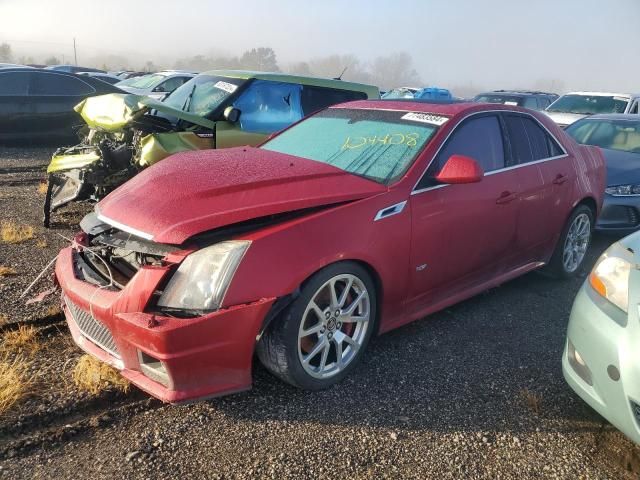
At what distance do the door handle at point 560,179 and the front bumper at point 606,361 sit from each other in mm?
1794

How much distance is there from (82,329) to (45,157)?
778cm

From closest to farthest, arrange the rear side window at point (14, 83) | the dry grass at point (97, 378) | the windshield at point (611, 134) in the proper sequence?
the dry grass at point (97, 378) < the windshield at point (611, 134) < the rear side window at point (14, 83)

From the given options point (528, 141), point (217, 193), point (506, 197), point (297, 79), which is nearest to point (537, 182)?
point (528, 141)

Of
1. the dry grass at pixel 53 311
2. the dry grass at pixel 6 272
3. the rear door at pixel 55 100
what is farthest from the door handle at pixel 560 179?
the rear door at pixel 55 100

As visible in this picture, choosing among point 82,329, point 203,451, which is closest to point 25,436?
point 82,329

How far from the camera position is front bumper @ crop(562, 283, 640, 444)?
2.30 metres

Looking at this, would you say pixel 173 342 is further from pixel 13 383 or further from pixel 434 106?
pixel 434 106

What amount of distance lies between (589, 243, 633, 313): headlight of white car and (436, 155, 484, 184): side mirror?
838mm

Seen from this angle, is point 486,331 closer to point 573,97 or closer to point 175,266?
point 175,266

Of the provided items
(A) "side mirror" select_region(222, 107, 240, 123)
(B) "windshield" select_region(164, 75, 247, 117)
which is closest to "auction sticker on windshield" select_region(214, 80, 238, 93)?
(B) "windshield" select_region(164, 75, 247, 117)

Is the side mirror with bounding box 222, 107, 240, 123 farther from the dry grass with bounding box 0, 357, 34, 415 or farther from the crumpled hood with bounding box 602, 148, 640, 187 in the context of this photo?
the crumpled hood with bounding box 602, 148, 640, 187

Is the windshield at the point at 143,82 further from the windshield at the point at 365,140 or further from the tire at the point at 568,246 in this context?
the tire at the point at 568,246

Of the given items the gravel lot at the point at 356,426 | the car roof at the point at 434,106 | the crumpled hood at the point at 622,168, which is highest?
the car roof at the point at 434,106

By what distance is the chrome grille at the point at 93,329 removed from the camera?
2.73 metres
